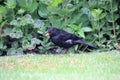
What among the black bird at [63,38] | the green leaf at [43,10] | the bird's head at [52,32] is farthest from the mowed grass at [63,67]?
the green leaf at [43,10]

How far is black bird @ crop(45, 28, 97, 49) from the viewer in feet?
30.6

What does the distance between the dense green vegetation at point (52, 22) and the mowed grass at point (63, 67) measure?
3.59 feet

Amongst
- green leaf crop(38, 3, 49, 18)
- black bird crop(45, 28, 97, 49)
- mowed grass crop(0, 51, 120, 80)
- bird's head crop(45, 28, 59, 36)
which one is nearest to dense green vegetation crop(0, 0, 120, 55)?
green leaf crop(38, 3, 49, 18)

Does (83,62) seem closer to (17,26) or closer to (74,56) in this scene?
(74,56)

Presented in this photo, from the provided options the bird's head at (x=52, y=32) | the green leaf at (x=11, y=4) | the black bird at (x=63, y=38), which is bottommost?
the black bird at (x=63, y=38)

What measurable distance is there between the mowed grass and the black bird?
0.76 meters

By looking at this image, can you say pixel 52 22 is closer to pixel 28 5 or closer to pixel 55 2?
pixel 55 2

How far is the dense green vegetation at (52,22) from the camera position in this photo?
9758 mm

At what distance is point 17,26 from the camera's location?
32.1ft

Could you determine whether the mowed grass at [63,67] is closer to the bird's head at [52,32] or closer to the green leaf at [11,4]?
the bird's head at [52,32]

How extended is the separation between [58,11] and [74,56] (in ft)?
5.48

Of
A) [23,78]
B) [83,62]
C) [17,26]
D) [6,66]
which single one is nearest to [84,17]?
[17,26]

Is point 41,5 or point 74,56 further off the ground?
point 41,5

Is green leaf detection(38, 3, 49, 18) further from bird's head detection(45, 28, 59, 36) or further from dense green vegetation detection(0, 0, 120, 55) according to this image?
bird's head detection(45, 28, 59, 36)
